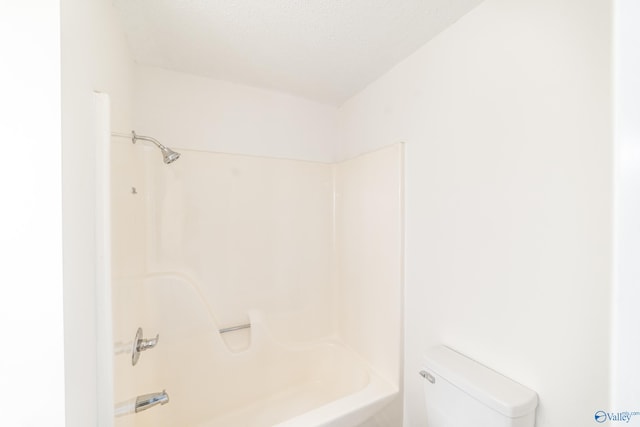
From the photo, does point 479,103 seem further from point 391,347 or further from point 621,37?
point 391,347

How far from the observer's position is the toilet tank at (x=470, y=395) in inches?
30.0

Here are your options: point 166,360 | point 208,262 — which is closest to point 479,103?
Result: point 208,262

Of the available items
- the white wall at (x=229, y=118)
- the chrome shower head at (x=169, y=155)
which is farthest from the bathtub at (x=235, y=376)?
the white wall at (x=229, y=118)

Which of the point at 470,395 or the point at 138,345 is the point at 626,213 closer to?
the point at 470,395

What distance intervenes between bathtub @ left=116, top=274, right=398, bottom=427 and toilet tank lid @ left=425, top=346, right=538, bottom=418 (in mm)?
493

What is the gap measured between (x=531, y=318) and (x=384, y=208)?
827 millimetres

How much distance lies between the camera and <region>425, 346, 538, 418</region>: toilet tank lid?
76cm

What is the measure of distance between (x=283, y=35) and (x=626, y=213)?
4.43 ft

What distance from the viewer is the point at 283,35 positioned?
115 centimetres

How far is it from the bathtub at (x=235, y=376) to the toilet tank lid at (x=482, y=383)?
49cm

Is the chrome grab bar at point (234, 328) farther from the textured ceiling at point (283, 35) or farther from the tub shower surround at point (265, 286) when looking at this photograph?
the textured ceiling at point (283, 35)

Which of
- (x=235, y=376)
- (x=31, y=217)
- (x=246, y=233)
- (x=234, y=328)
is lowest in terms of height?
(x=235, y=376)

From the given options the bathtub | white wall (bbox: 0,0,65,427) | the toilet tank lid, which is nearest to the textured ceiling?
white wall (bbox: 0,0,65,427)

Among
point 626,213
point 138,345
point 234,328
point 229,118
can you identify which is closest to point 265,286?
point 234,328
